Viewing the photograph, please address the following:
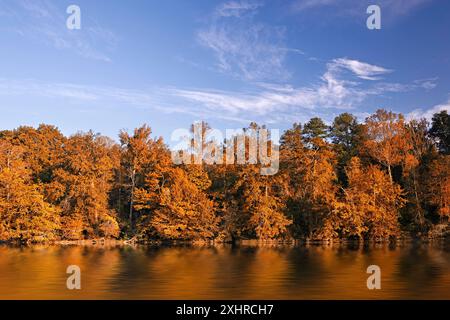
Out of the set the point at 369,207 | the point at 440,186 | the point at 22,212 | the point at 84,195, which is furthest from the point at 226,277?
the point at 440,186

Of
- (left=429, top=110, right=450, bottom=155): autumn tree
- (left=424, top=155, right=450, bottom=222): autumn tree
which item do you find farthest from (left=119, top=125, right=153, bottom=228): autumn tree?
(left=429, top=110, right=450, bottom=155): autumn tree

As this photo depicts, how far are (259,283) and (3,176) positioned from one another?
33.4m

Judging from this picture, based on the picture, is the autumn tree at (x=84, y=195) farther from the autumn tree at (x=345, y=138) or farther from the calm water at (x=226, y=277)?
the autumn tree at (x=345, y=138)

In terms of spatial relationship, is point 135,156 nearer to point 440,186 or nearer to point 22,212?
point 22,212

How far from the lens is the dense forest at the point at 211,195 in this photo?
47.6 metres

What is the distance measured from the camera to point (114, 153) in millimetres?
60031

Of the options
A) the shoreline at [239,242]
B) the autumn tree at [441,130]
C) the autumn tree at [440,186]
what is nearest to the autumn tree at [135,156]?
the shoreline at [239,242]

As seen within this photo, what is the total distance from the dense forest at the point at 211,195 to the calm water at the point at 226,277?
626 inches

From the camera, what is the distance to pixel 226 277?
22438mm

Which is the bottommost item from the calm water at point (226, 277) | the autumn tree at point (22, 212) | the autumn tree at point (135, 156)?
the calm water at point (226, 277)

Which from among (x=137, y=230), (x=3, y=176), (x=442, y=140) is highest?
(x=442, y=140)

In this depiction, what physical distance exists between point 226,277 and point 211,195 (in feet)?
94.6
